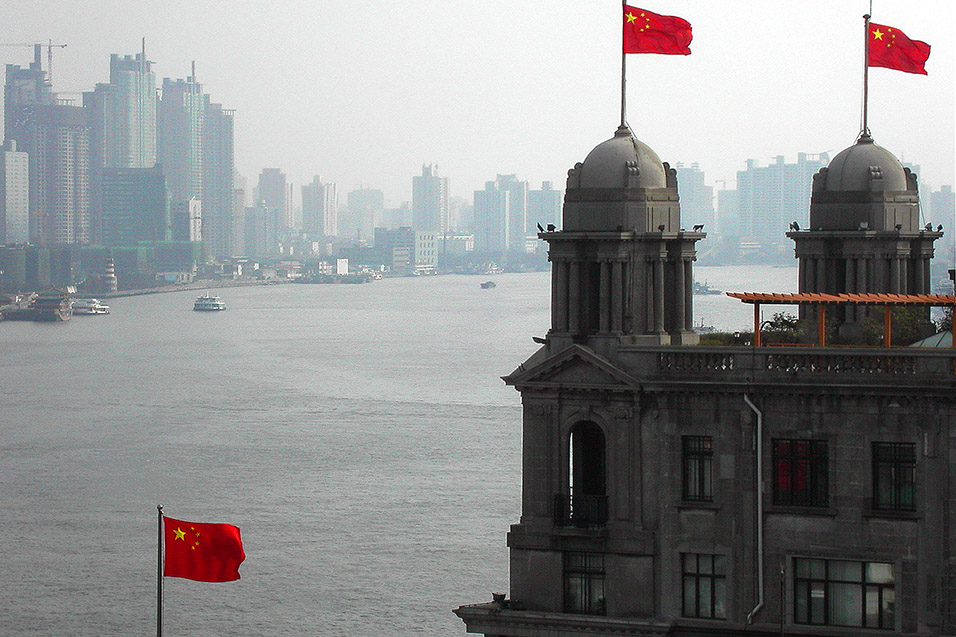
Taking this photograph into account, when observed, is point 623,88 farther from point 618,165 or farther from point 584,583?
point 584,583

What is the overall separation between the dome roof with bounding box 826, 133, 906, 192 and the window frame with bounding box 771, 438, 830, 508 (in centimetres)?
1310

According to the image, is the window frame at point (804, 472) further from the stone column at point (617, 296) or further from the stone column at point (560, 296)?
the stone column at point (560, 296)

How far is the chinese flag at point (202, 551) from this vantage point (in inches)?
1324

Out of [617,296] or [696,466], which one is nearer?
[696,466]

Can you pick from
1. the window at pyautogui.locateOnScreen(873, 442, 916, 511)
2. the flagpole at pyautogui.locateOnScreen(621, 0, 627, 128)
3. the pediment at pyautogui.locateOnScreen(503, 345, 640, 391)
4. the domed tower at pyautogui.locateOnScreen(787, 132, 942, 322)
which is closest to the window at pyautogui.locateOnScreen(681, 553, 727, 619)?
the window at pyautogui.locateOnScreen(873, 442, 916, 511)

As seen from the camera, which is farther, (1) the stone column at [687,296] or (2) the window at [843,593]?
(1) the stone column at [687,296]

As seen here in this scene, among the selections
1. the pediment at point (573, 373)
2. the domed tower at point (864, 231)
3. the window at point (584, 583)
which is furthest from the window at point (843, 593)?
the domed tower at point (864, 231)

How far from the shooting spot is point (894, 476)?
32719 millimetres

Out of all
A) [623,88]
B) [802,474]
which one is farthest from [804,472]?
[623,88]

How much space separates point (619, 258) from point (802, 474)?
542 cm

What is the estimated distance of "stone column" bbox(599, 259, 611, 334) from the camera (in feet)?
116

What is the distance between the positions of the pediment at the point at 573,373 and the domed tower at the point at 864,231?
40.5ft

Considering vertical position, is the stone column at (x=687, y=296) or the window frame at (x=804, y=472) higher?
the stone column at (x=687, y=296)

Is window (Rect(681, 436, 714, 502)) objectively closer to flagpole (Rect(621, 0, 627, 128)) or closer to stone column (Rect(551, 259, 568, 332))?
stone column (Rect(551, 259, 568, 332))
